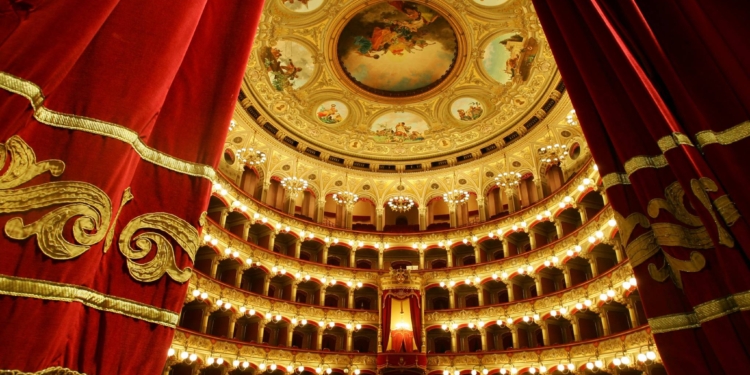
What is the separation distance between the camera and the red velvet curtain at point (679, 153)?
2.86m

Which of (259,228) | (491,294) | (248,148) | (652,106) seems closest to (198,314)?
(259,228)

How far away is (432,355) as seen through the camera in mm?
24016

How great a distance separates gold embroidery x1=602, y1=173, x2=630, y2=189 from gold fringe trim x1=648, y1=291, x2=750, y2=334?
3.88ft

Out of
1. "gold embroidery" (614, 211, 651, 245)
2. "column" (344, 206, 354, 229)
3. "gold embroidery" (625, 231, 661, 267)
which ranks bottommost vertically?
"gold embroidery" (625, 231, 661, 267)

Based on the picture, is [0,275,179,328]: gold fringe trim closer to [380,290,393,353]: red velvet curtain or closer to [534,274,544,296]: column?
[380,290,393,353]: red velvet curtain

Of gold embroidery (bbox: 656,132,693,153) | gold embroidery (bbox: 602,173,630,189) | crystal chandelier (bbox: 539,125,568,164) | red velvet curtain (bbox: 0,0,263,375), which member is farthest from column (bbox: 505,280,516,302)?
red velvet curtain (bbox: 0,0,263,375)

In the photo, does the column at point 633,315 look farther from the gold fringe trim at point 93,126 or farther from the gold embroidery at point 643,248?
the gold fringe trim at point 93,126

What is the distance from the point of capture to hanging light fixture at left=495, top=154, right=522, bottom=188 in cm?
2797

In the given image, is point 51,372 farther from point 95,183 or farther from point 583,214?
point 583,214

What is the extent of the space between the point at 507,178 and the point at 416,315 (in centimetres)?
1094

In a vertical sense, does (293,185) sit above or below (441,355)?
above

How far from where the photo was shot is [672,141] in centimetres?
321

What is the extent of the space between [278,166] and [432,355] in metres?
15.3

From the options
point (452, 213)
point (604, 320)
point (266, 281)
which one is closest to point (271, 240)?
point (266, 281)
